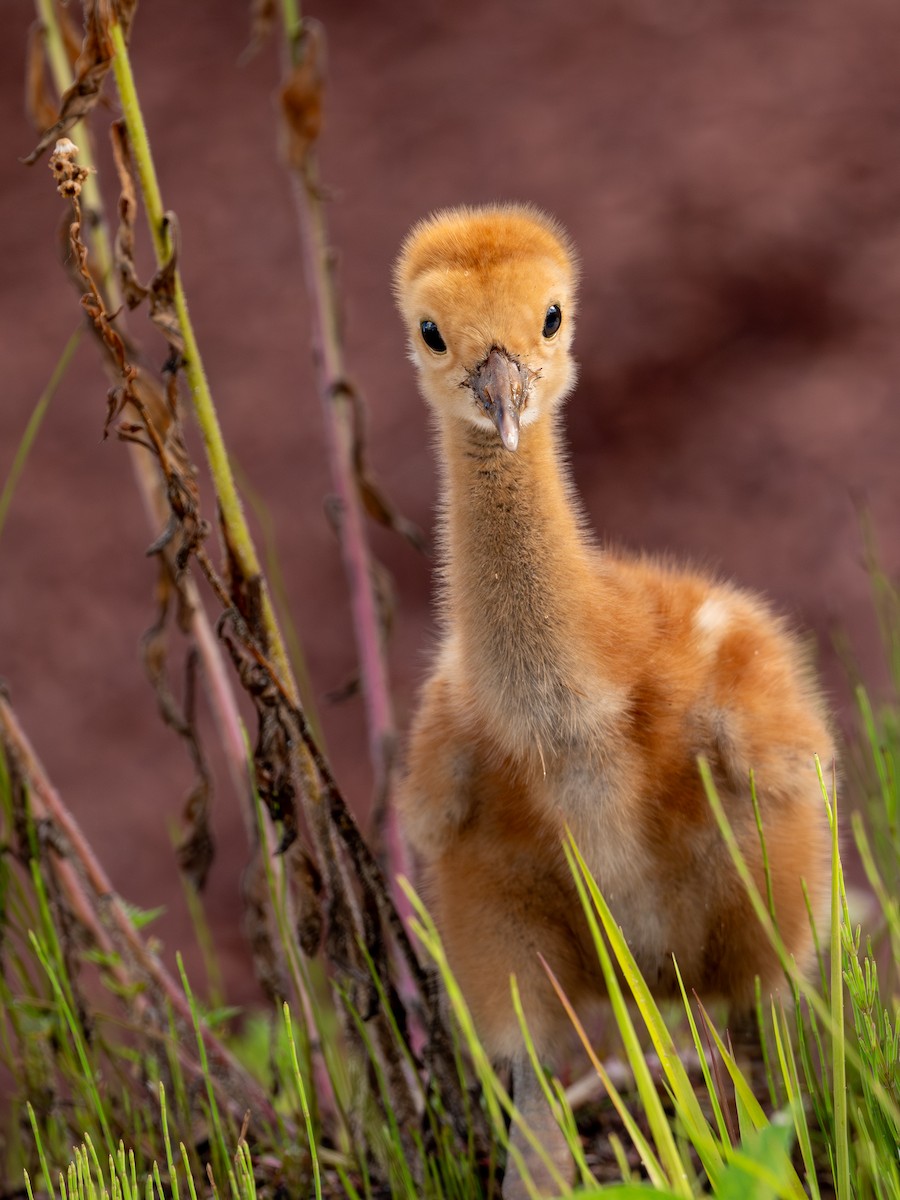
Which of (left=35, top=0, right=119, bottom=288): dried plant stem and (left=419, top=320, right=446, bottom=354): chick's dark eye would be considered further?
(left=35, top=0, right=119, bottom=288): dried plant stem

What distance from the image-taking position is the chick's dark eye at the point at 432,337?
3.07 feet

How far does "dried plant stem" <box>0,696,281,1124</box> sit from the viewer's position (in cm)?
108

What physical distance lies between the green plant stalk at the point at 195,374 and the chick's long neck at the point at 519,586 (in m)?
0.14

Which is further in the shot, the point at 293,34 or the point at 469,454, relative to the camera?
the point at 293,34

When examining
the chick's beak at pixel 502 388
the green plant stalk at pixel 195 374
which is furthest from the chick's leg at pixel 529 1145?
the chick's beak at pixel 502 388

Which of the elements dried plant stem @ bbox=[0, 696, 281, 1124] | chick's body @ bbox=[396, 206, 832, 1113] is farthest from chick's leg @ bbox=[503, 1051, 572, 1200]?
dried plant stem @ bbox=[0, 696, 281, 1124]

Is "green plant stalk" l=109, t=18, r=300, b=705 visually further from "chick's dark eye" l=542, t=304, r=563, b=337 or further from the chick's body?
"chick's dark eye" l=542, t=304, r=563, b=337

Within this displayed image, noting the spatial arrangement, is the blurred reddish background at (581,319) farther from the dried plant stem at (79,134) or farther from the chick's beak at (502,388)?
the chick's beak at (502,388)

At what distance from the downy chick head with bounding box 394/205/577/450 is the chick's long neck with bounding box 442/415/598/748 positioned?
0.03m

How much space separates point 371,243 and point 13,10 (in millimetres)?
693

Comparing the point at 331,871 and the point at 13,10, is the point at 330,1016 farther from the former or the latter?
the point at 13,10

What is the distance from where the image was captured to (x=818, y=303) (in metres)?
2.23

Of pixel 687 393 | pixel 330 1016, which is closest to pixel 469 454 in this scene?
pixel 330 1016

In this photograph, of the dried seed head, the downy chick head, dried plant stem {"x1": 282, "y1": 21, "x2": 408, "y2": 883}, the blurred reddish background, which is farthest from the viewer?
the blurred reddish background
